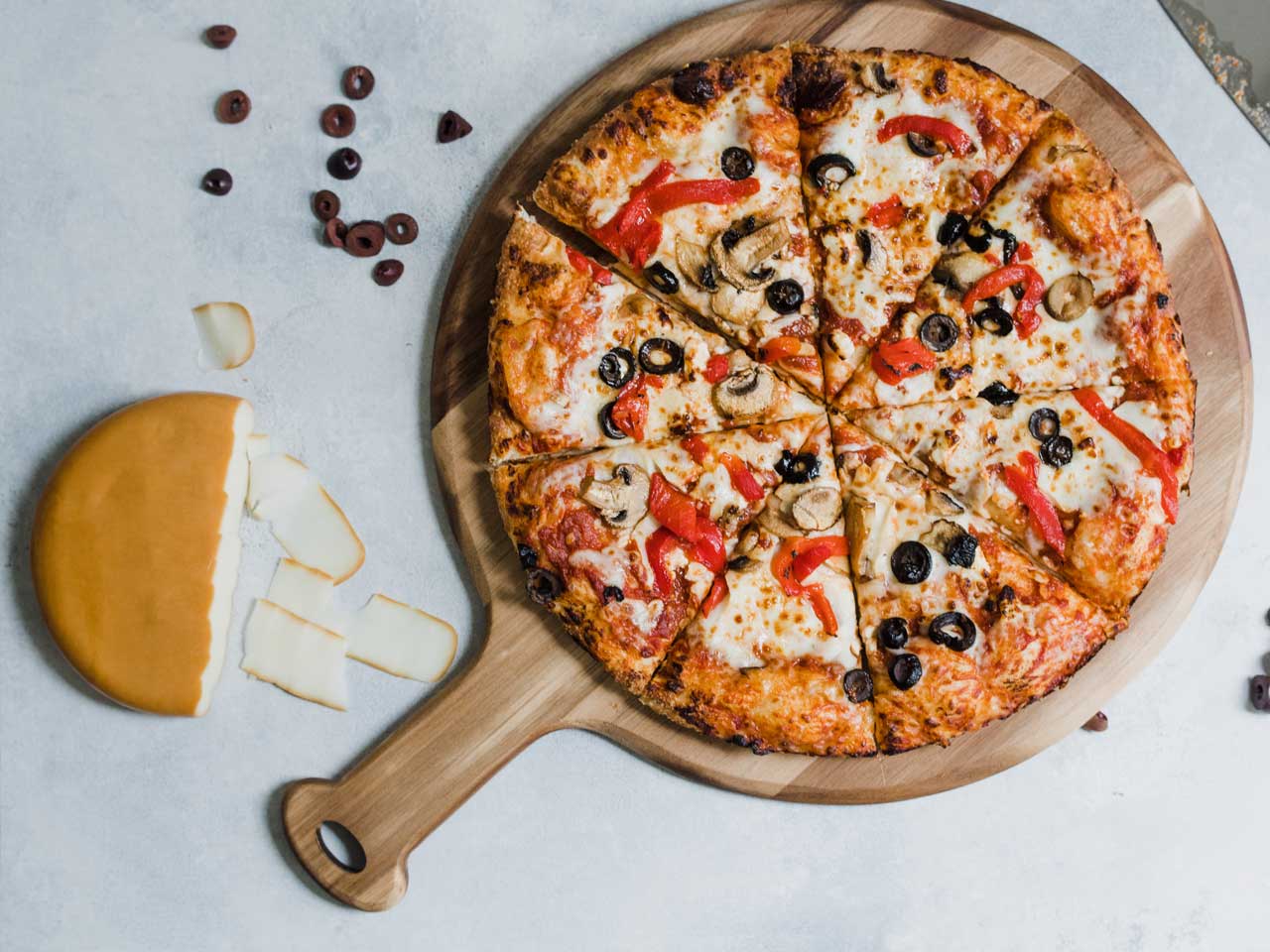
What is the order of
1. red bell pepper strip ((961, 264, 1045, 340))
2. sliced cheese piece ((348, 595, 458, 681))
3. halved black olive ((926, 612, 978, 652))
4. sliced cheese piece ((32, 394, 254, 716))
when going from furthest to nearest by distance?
sliced cheese piece ((348, 595, 458, 681))
sliced cheese piece ((32, 394, 254, 716))
red bell pepper strip ((961, 264, 1045, 340))
halved black olive ((926, 612, 978, 652))

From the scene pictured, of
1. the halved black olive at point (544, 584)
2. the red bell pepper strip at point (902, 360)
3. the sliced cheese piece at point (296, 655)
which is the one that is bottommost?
the sliced cheese piece at point (296, 655)

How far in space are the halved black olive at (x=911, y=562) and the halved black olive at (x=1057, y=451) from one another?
630 mm

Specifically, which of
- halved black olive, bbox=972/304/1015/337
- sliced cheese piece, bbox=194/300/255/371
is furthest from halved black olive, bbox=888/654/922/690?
sliced cheese piece, bbox=194/300/255/371

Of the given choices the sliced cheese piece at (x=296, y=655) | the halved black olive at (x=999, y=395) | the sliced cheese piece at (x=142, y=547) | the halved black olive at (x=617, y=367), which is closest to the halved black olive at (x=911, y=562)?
the halved black olive at (x=999, y=395)

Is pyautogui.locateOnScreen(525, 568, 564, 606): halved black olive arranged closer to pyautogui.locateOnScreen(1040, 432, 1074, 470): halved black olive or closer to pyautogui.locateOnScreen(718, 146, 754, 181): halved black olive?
pyautogui.locateOnScreen(718, 146, 754, 181): halved black olive

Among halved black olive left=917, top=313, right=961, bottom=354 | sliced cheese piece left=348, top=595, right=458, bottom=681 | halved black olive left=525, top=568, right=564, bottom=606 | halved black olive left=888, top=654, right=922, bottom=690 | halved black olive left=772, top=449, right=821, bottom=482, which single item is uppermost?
halved black olive left=917, top=313, right=961, bottom=354

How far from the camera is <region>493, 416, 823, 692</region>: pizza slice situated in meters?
4.33

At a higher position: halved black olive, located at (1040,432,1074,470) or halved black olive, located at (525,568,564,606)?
halved black olive, located at (1040,432,1074,470)

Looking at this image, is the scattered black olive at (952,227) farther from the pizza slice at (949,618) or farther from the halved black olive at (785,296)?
the pizza slice at (949,618)

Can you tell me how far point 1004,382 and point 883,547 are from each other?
0.87 meters

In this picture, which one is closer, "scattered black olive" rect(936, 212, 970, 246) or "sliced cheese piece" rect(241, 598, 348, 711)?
"scattered black olive" rect(936, 212, 970, 246)

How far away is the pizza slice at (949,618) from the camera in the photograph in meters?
4.29

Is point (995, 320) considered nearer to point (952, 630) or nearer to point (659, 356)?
point (952, 630)

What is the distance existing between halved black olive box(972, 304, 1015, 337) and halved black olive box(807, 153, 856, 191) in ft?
2.64
